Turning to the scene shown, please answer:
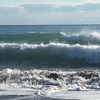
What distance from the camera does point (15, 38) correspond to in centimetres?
3609

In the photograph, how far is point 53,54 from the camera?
25.1m

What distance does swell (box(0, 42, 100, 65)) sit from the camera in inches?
907

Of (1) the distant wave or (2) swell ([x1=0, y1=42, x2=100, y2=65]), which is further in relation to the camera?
(1) the distant wave

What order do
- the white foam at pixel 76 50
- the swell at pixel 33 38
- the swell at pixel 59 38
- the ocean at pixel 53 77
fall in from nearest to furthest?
the ocean at pixel 53 77 → the white foam at pixel 76 50 → the swell at pixel 59 38 → the swell at pixel 33 38

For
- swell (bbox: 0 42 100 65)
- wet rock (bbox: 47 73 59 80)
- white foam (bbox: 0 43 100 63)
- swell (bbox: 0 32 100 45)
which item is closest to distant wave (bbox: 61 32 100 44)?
swell (bbox: 0 32 100 45)

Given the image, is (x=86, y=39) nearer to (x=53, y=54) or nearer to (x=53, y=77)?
(x=53, y=54)

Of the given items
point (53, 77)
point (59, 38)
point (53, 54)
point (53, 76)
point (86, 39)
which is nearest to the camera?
point (53, 77)

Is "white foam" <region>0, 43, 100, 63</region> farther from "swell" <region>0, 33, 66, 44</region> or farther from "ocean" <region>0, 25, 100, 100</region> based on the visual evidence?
"swell" <region>0, 33, 66, 44</region>

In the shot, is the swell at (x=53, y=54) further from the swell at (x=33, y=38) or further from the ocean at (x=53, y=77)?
the swell at (x=33, y=38)

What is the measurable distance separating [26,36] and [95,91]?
25.5 meters

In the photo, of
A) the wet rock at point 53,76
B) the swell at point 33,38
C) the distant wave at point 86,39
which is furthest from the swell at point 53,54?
the wet rock at point 53,76

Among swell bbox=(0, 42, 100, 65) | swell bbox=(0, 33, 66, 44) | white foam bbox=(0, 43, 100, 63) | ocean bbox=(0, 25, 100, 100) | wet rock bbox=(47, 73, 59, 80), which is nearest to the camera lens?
ocean bbox=(0, 25, 100, 100)

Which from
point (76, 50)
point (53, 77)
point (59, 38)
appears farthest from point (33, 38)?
point (53, 77)

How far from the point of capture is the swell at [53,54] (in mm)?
23047
